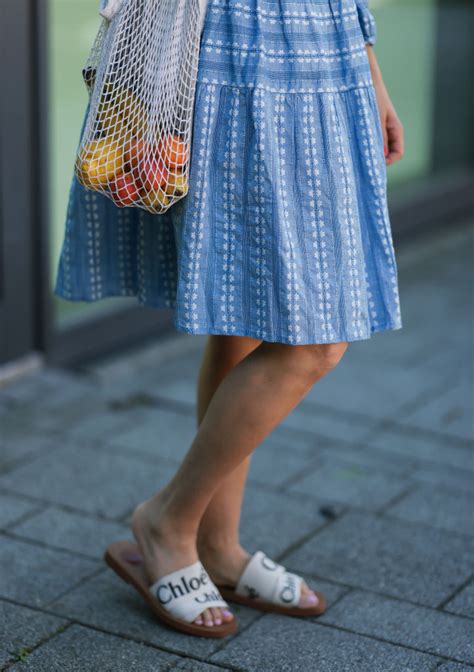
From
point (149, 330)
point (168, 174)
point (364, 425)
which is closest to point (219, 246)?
point (168, 174)

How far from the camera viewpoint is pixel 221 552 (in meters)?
2.32

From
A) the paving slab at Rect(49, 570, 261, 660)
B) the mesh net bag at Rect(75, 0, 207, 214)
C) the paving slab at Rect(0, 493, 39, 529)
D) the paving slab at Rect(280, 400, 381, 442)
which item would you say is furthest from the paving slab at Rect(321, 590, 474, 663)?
the paving slab at Rect(280, 400, 381, 442)

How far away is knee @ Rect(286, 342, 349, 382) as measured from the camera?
80.0 inches

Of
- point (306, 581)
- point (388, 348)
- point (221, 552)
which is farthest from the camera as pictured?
point (388, 348)

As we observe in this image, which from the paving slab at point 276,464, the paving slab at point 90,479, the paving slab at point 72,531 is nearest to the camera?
the paving slab at point 72,531

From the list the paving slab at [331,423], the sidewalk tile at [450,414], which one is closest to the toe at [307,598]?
the paving slab at [331,423]

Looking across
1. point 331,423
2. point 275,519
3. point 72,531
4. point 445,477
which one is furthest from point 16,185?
point 445,477

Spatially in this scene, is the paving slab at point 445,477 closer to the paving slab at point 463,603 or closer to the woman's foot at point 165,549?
the paving slab at point 463,603

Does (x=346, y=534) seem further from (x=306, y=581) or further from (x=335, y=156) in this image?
(x=335, y=156)

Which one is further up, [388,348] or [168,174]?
[168,174]

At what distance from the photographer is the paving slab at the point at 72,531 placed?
8.52ft

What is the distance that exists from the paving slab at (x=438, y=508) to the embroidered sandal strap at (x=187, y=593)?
0.77m

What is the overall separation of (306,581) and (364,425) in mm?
1100

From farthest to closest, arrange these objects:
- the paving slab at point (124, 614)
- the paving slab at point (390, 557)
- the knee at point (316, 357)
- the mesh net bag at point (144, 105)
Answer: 1. the paving slab at point (390, 557)
2. the paving slab at point (124, 614)
3. the knee at point (316, 357)
4. the mesh net bag at point (144, 105)
